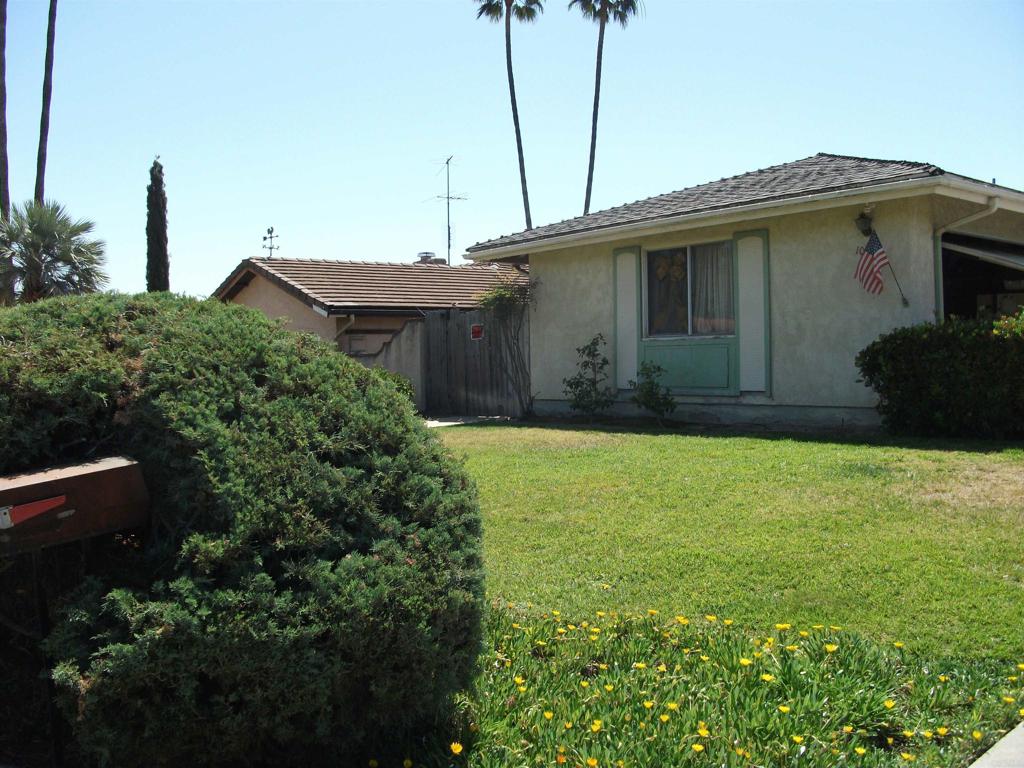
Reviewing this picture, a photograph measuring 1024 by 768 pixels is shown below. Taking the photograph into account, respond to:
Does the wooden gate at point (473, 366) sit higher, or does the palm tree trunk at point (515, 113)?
the palm tree trunk at point (515, 113)

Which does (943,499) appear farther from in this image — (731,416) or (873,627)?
(731,416)

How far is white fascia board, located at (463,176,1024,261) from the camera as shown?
36.1 ft

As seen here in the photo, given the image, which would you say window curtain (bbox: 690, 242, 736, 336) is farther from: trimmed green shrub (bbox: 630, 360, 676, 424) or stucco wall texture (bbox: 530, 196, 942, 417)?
trimmed green shrub (bbox: 630, 360, 676, 424)

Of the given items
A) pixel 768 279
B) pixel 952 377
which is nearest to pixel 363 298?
pixel 768 279

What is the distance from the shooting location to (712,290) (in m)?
14.0

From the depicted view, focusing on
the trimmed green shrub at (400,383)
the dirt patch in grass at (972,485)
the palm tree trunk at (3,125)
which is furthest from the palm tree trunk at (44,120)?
the dirt patch in grass at (972,485)

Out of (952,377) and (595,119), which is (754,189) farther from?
(595,119)

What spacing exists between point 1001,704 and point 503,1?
1264 inches

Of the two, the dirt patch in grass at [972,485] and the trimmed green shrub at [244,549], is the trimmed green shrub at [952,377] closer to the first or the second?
the dirt patch in grass at [972,485]

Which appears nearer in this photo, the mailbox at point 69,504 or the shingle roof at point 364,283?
the mailbox at point 69,504

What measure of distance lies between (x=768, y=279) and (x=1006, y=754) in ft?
33.8

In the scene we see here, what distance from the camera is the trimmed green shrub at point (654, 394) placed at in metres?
13.8

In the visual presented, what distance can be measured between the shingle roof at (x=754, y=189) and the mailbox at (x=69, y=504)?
1033 cm

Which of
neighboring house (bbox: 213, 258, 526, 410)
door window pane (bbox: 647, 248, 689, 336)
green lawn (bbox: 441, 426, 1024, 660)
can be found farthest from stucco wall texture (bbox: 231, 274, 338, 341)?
green lawn (bbox: 441, 426, 1024, 660)
